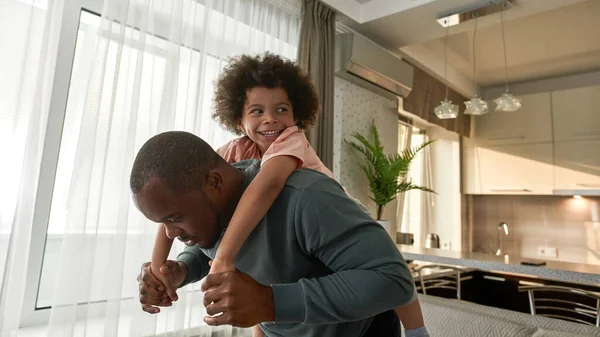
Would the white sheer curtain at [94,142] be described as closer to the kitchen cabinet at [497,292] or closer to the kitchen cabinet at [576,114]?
the kitchen cabinet at [497,292]

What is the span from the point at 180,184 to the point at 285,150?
44 cm

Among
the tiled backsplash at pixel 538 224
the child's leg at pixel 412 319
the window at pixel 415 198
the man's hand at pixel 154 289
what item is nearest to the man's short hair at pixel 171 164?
the man's hand at pixel 154 289

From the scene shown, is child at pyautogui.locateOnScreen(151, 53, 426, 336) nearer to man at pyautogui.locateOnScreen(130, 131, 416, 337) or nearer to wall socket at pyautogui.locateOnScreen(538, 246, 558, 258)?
man at pyautogui.locateOnScreen(130, 131, 416, 337)

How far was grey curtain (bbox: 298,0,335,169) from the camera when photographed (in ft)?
8.91

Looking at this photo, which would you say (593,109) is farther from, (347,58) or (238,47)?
(238,47)

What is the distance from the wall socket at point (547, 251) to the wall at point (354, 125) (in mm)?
2270

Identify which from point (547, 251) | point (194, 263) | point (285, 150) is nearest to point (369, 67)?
point (285, 150)

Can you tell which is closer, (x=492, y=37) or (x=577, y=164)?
(x=492, y=37)

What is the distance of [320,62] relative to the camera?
2807 mm

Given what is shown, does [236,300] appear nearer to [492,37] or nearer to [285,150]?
[285,150]

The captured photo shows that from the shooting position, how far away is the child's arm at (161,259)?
2.47ft

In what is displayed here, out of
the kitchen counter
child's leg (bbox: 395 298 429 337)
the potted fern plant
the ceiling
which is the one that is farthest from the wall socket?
child's leg (bbox: 395 298 429 337)

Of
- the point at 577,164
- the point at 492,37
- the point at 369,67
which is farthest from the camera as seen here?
the point at 577,164

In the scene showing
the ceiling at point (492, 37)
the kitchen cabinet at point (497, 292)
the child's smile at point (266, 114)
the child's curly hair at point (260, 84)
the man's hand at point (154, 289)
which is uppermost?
the ceiling at point (492, 37)
